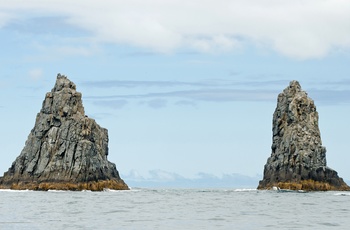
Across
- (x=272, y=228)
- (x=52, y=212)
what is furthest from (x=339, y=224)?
(x=52, y=212)

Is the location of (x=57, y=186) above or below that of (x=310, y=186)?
below

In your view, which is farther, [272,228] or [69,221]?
[69,221]

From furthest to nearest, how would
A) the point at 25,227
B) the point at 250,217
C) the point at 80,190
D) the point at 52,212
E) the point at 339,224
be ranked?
the point at 80,190, the point at 52,212, the point at 250,217, the point at 339,224, the point at 25,227

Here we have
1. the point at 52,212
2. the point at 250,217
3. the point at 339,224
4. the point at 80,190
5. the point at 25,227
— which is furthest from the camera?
the point at 80,190

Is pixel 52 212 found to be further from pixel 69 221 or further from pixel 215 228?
pixel 215 228

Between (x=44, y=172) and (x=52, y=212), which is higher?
(x=44, y=172)

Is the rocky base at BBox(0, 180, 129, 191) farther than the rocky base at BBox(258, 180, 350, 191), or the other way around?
the rocky base at BBox(258, 180, 350, 191)

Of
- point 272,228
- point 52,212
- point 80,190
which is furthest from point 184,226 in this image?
point 80,190

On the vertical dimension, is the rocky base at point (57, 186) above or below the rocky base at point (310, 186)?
below

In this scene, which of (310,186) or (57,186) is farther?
(310,186)

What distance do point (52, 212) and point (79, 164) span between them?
114329mm

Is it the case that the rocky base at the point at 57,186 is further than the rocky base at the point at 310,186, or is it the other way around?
the rocky base at the point at 310,186

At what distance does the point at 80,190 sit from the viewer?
19275cm

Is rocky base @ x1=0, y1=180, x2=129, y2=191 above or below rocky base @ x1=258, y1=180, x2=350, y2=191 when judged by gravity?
below
